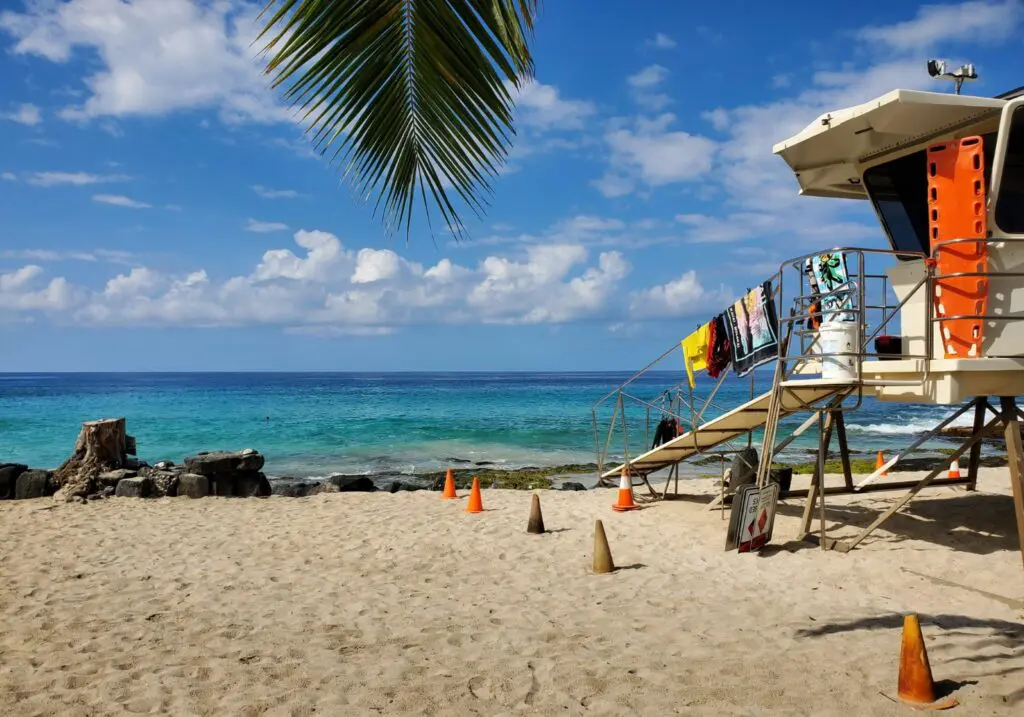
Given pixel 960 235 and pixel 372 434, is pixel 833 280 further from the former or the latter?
pixel 372 434

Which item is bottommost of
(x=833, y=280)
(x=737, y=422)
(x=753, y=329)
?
(x=737, y=422)

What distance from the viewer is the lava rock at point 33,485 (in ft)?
52.3

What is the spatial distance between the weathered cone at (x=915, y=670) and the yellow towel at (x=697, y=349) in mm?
8147

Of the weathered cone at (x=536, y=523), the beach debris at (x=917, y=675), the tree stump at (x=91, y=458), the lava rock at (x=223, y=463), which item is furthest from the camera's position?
the lava rock at (x=223, y=463)

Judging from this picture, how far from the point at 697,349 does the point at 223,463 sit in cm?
1139

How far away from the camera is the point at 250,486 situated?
17422 millimetres

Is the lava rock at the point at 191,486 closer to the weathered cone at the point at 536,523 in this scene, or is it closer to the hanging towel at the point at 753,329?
the weathered cone at the point at 536,523

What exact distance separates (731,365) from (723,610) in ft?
19.4

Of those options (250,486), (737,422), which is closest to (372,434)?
(250,486)

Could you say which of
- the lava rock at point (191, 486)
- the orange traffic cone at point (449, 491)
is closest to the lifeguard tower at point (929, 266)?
the orange traffic cone at point (449, 491)

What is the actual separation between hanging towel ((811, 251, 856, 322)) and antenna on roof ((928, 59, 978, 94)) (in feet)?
9.04

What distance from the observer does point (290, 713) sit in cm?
525

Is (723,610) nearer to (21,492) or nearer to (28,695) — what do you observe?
(28,695)

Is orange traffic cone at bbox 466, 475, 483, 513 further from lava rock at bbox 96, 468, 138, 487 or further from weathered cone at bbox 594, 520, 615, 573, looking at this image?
lava rock at bbox 96, 468, 138, 487
